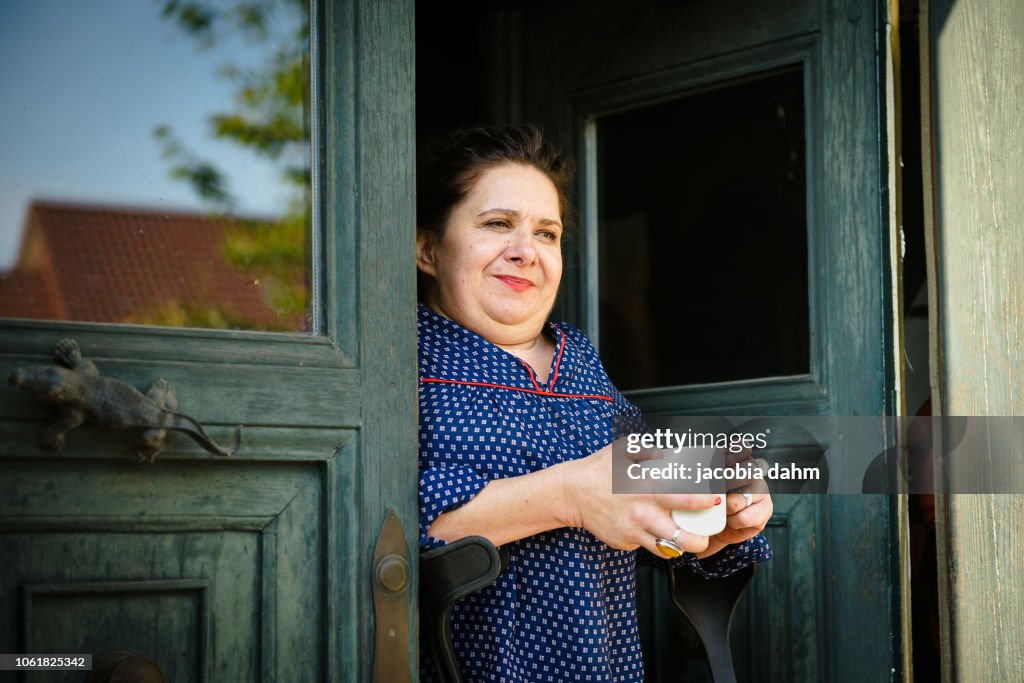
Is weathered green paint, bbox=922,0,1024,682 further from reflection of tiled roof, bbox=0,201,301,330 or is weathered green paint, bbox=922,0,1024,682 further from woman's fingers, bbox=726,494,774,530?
reflection of tiled roof, bbox=0,201,301,330

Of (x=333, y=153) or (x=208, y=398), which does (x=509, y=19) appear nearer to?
(x=333, y=153)

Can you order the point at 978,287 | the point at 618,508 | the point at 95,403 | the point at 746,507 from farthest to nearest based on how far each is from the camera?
1. the point at 978,287
2. the point at 746,507
3. the point at 618,508
4. the point at 95,403

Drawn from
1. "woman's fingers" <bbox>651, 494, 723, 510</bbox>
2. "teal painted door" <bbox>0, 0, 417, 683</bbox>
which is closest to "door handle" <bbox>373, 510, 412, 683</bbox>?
"teal painted door" <bbox>0, 0, 417, 683</bbox>

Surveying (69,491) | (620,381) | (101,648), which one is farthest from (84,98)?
(620,381)

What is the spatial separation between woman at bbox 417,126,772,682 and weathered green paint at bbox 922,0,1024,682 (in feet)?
1.40

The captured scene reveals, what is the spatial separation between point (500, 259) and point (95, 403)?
0.96 metres

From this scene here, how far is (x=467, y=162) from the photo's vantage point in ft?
7.29

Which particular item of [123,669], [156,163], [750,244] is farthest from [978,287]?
[123,669]

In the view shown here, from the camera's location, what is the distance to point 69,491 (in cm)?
139

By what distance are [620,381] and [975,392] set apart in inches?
36.7

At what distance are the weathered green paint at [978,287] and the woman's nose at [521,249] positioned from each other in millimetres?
831

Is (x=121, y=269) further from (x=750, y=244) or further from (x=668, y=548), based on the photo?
(x=750, y=244)

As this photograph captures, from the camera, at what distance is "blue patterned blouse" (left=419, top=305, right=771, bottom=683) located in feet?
6.01

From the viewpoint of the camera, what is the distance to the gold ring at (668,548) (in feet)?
5.38
